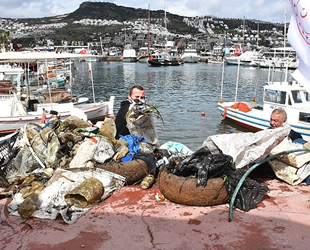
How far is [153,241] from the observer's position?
3.35 m

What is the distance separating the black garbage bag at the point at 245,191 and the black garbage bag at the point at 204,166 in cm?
15

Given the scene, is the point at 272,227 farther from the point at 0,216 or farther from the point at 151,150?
the point at 0,216

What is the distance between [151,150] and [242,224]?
239cm

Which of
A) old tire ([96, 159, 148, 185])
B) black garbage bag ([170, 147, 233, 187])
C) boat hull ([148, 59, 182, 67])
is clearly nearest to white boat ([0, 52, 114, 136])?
old tire ([96, 159, 148, 185])

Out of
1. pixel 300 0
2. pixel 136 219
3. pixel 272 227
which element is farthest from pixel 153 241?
pixel 300 0

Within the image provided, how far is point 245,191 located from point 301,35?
83.5 inches

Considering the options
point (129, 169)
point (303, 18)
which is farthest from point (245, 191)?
point (303, 18)

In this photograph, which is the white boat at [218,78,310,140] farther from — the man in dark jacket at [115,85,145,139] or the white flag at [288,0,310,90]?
the white flag at [288,0,310,90]

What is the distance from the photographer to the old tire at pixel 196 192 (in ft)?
13.4

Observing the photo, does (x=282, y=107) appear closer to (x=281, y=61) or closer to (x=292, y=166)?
(x=292, y=166)

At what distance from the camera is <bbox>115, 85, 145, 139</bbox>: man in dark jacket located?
5.59 m

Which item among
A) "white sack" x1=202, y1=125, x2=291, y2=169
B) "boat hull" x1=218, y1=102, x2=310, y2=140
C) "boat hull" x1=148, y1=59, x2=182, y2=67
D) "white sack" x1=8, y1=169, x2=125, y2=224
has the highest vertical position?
"boat hull" x1=148, y1=59, x2=182, y2=67

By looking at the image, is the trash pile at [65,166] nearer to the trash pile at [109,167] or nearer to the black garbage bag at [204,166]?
the trash pile at [109,167]

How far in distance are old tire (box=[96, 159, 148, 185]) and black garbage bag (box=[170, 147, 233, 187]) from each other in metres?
0.68
